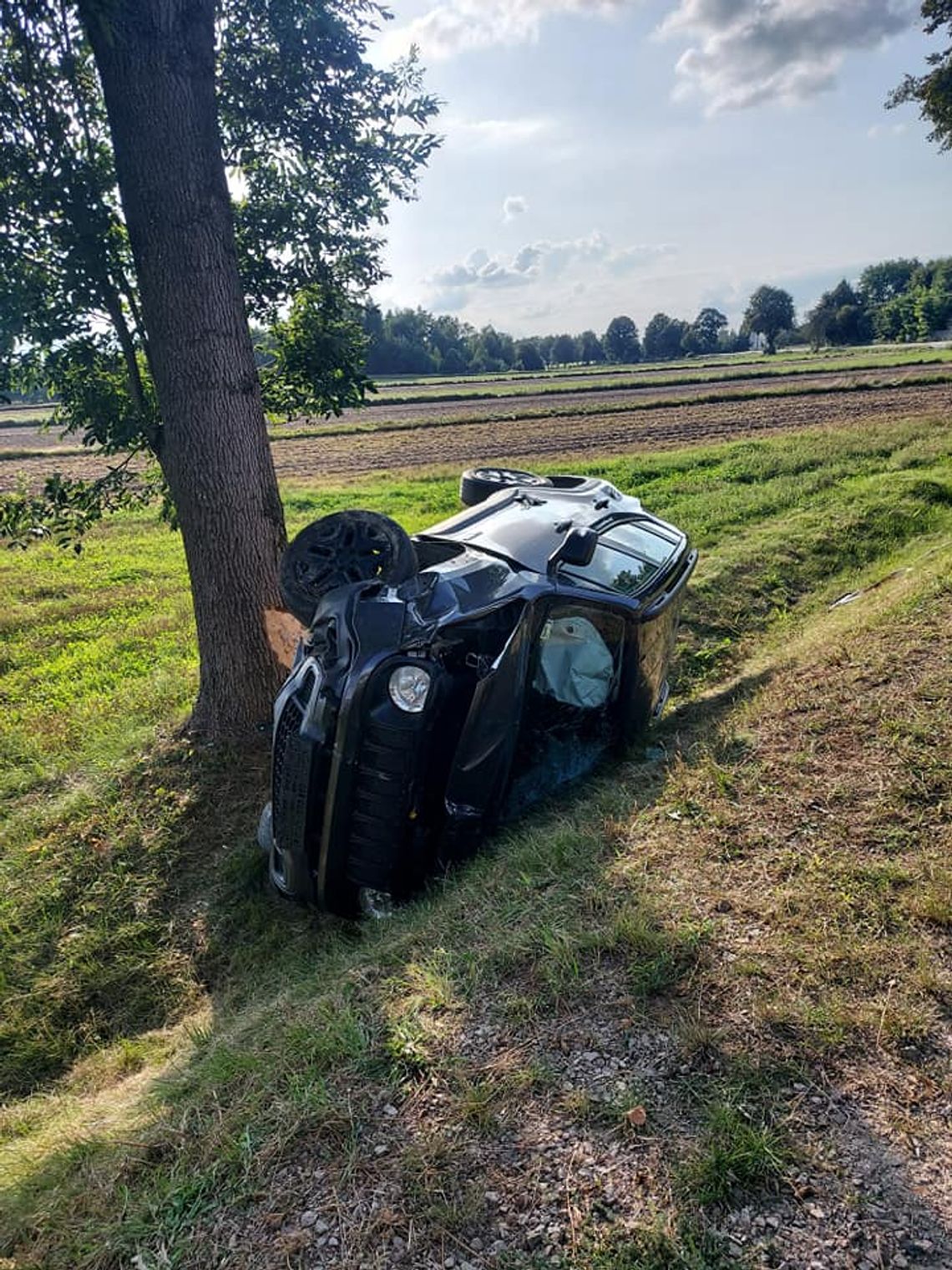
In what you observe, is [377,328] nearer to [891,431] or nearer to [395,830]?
[395,830]

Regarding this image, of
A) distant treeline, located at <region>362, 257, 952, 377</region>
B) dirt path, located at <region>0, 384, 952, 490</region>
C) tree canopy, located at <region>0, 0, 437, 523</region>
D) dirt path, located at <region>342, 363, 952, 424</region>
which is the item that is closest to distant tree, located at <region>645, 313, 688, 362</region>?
distant treeline, located at <region>362, 257, 952, 377</region>

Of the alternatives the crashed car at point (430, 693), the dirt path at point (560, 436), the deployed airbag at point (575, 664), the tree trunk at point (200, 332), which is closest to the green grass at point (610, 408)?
the dirt path at point (560, 436)

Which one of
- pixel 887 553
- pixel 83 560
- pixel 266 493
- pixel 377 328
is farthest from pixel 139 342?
pixel 887 553

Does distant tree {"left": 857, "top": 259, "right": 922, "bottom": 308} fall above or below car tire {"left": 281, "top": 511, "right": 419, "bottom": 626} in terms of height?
above

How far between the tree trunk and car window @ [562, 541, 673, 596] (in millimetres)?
2097

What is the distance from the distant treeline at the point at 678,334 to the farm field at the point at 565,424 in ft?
155

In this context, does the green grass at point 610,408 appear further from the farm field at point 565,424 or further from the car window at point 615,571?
the car window at point 615,571

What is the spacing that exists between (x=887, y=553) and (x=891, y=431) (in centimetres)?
867

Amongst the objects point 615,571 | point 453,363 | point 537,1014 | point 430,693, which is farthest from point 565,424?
point 453,363

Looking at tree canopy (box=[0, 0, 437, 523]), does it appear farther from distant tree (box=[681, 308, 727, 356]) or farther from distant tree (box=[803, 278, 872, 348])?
distant tree (box=[681, 308, 727, 356])

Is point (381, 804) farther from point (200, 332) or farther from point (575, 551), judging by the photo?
point (200, 332)

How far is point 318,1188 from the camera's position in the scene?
6.47 ft

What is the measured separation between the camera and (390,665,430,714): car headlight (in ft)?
11.1

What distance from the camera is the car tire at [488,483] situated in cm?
617
